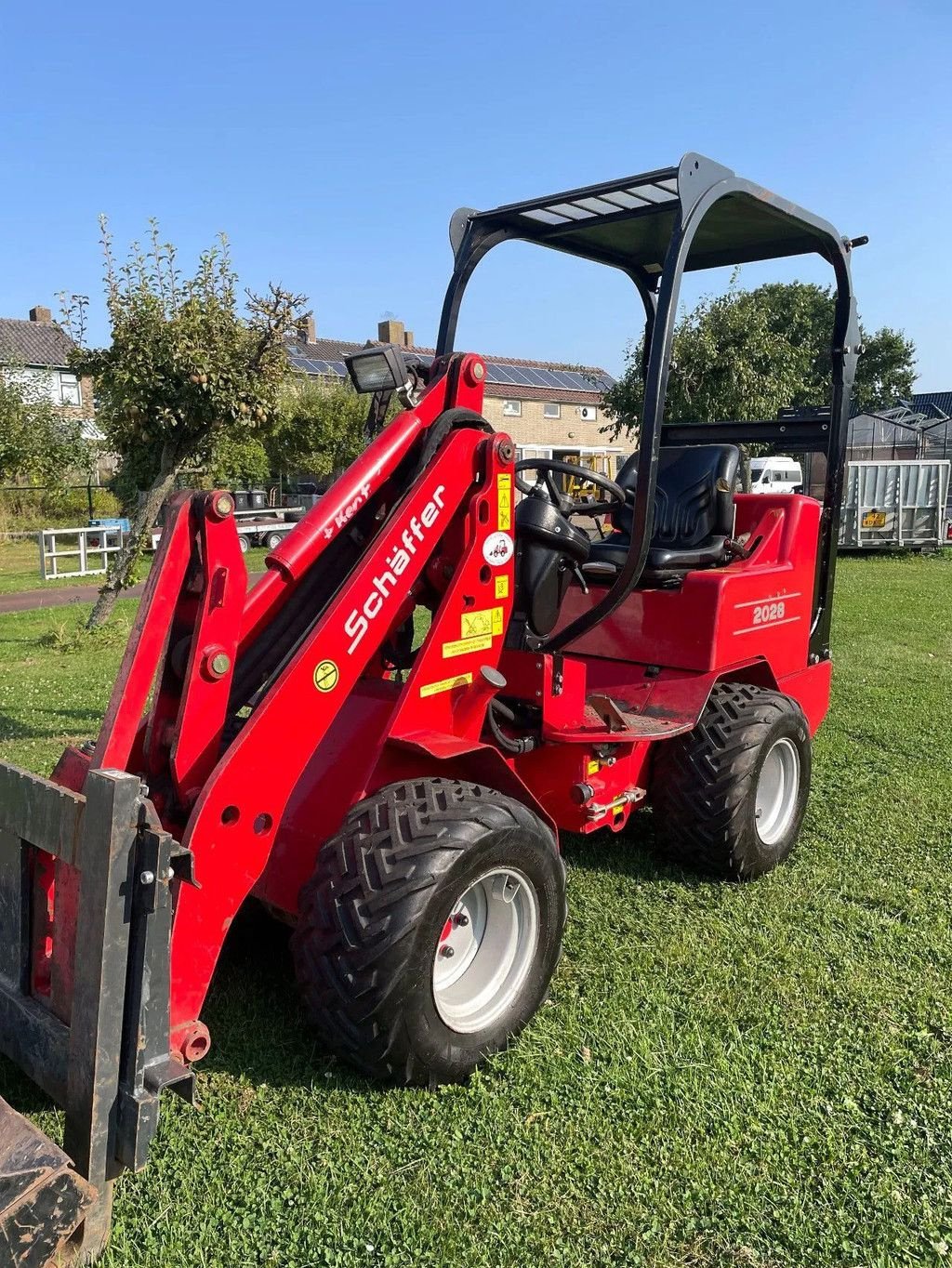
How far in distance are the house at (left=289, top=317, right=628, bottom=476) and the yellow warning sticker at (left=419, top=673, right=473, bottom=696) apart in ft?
104

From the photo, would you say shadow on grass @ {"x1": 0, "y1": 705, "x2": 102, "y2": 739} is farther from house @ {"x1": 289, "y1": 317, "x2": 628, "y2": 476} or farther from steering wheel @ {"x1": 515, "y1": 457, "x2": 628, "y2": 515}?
house @ {"x1": 289, "y1": 317, "x2": 628, "y2": 476}

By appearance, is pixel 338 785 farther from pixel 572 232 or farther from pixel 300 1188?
pixel 572 232

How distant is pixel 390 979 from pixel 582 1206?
70 cm

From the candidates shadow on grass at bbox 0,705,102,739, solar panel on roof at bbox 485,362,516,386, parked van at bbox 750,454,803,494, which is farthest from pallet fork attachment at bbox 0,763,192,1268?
solar panel on roof at bbox 485,362,516,386

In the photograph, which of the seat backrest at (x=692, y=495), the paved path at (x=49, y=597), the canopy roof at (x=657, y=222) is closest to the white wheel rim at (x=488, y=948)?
the seat backrest at (x=692, y=495)

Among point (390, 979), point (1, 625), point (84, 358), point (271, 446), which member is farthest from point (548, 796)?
point (271, 446)

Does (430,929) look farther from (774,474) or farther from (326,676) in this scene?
(774,474)

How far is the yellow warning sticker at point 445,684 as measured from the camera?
3.10 metres

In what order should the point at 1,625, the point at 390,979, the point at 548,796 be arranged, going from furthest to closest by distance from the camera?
the point at 1,625 → the point at 548,796 → the point at 390,979

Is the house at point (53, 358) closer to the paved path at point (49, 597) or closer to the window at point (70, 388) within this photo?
the window at point (70, 388)

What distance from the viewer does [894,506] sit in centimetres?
1970

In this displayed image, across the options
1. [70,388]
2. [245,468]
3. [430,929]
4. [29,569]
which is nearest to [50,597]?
[29,569]

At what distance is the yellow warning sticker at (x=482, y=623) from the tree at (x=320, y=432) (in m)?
24.6

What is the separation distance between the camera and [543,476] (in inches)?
151
